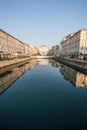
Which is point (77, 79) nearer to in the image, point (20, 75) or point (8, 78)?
point (20, 75)

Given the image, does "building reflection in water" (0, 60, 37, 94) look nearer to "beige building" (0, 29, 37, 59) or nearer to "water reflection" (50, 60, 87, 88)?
"water reflection" (50, 60, 87, 88)

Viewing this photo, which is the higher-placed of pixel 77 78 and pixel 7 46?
pixel 7 46

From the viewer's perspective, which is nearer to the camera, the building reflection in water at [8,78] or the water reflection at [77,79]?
the building reflection in water at [8,78]

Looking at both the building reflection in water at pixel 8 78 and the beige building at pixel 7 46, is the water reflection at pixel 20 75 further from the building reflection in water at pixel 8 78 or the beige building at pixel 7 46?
the beige building at pixel 7 46

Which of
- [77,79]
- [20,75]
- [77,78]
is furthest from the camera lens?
[20,75]

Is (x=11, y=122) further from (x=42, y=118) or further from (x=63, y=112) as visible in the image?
(x=63, y=112)

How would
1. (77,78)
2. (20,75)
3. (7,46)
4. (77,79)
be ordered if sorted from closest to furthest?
1. (77,79)
2. (77,78)
3. (20,75)
4. (7,46)

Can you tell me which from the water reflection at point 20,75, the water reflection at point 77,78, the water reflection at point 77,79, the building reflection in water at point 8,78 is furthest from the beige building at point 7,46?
the water reflection at point 77,79

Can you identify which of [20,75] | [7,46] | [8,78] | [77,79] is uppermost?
[7,46]

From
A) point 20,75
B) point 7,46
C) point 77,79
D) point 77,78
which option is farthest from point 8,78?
point 7,46

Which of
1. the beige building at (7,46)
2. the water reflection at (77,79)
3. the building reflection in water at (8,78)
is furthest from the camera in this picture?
the beige building at (7,46)

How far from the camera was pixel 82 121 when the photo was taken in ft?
24.5

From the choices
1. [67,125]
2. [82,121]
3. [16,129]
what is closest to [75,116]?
[82,121]

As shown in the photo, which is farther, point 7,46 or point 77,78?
point 7,46
